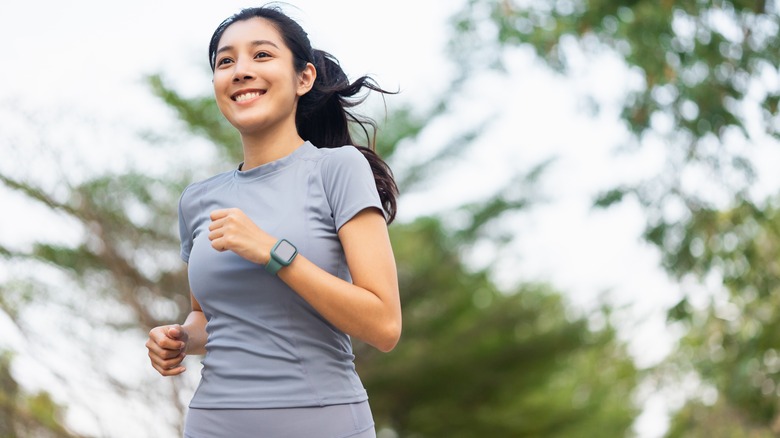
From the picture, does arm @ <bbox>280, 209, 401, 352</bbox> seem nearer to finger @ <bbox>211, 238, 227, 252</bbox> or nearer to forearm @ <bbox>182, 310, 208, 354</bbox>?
finger @ <bbox>211, 238, 227, 252</bbox>

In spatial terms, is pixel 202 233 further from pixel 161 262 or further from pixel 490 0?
pixel 161 262

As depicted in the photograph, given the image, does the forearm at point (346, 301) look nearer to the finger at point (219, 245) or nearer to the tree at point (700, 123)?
the finger at point (219, 245)

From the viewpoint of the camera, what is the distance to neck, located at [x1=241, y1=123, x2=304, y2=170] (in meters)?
1.95

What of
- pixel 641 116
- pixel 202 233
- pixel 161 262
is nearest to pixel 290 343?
pixel 202 233

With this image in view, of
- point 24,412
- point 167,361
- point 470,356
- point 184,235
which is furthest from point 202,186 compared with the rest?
point 470,356

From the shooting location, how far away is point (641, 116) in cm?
799

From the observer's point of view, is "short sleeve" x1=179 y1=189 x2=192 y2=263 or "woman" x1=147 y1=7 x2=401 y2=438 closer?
"woman" x1=147 y1=7 x2=401 y2=438

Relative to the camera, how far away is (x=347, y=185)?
1813 millimetres

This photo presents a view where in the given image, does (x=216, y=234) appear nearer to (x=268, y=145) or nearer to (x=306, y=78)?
(x=268, y=145)

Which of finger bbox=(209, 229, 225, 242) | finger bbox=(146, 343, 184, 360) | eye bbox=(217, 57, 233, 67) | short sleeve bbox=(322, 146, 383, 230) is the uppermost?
eye bbox=(217, 57, 233, 67)

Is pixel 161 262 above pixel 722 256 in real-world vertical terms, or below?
above

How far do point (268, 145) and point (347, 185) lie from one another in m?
0.22

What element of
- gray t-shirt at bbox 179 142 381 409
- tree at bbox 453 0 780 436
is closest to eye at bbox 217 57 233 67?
gray t-shirt at bbox 179 142 381 409

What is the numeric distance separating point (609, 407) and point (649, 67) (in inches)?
601
